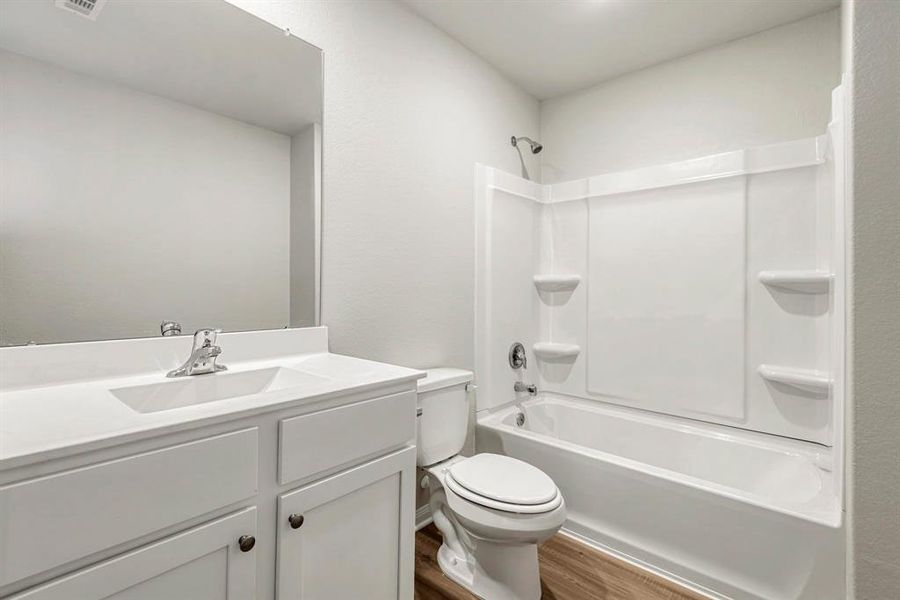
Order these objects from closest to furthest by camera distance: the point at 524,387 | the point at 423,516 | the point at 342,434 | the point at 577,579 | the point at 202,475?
the point at 202,475 < the point at 342,434 < the point at 577,579 < the point at 423,516 < the point at 524,387

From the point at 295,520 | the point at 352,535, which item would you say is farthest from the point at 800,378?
the point at 295,520

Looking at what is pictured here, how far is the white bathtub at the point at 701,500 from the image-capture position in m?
1.46

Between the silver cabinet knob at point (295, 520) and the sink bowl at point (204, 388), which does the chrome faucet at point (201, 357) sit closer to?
the sink bowl at point (204, 388)

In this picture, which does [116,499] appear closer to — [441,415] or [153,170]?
Result: [153,170]

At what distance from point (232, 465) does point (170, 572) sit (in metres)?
0.21

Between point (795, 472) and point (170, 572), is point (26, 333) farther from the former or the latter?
point (795, 472)

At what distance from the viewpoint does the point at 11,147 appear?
1046mm

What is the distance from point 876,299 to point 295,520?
162 centimetres

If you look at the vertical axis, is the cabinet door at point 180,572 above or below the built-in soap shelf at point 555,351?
below

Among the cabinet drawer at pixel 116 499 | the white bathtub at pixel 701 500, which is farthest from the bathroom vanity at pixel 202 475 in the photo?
the white bathtub at pixel 701 500

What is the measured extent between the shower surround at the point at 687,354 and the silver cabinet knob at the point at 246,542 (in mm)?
1496

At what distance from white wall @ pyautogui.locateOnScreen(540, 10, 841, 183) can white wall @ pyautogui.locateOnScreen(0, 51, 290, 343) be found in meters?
2.03

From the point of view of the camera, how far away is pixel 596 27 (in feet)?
7.04

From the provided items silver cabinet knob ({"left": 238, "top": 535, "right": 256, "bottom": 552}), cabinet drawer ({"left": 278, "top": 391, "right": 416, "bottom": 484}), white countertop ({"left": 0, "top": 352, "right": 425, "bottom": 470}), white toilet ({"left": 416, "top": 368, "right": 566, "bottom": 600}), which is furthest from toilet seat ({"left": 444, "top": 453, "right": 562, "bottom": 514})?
silver cabinet knob ({"left": 238, "top": 535, "right": 256, "bottom": 552})
